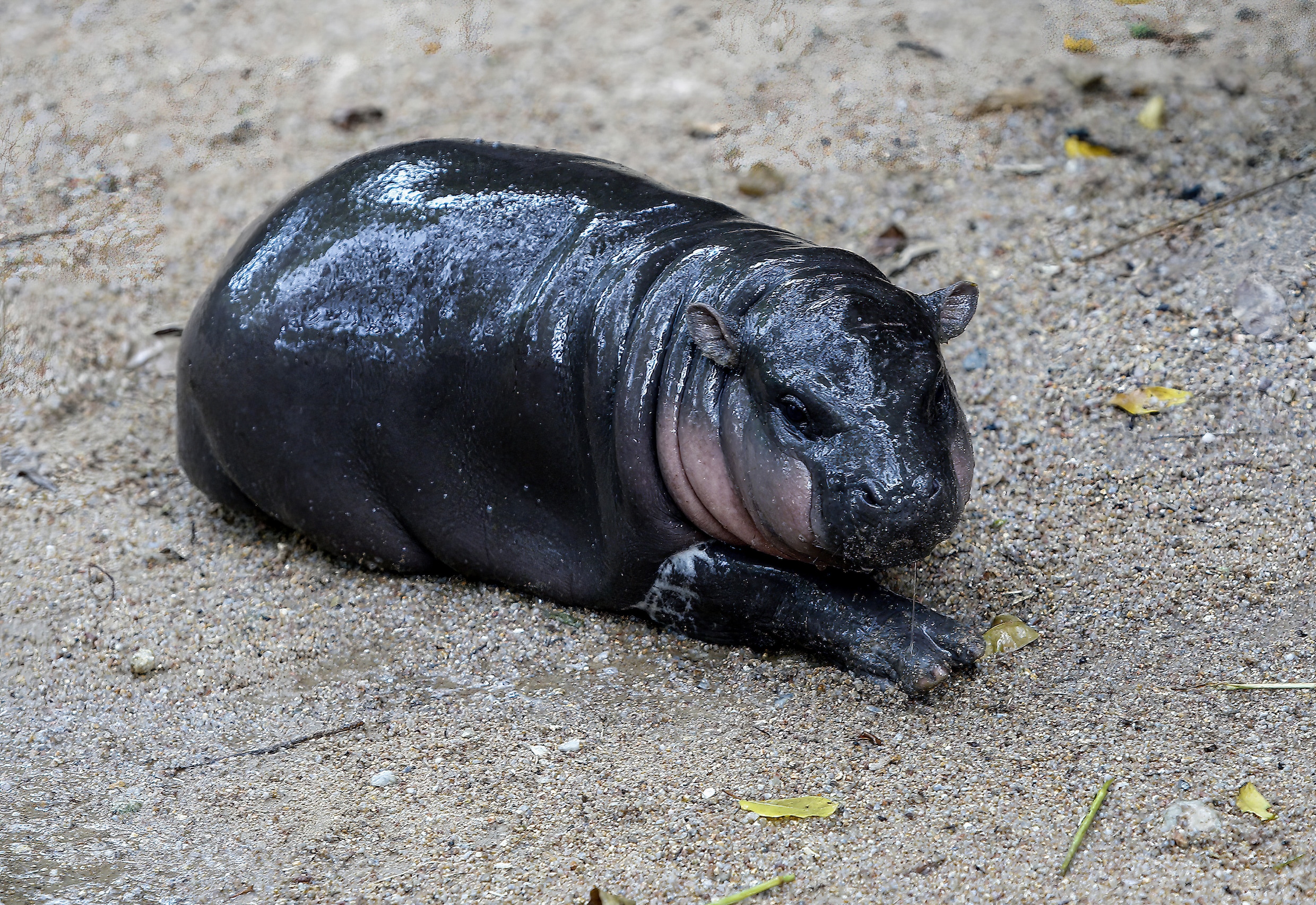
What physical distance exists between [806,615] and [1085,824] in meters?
1.22

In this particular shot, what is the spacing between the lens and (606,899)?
3.27m

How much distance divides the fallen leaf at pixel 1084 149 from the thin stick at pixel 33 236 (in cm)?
553

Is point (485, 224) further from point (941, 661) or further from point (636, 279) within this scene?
point (941, 661)

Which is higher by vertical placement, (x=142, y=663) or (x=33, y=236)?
(x=33, y=236)

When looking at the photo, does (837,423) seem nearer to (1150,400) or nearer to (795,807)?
(795,807)

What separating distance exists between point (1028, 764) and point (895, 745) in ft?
1.29

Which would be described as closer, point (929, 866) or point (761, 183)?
point (929, 866)

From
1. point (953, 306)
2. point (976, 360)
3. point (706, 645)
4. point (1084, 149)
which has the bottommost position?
point (706, 645)

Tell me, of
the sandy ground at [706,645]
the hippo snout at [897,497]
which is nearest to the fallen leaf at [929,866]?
the sandy ground at [706,645]

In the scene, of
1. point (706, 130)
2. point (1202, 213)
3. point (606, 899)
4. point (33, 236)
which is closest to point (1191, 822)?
point (606, 899)

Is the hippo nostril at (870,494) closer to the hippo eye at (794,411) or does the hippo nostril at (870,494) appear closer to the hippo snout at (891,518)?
the hippo snout at (891,518)

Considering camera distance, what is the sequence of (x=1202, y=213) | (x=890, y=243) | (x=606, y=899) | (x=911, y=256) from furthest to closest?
(x=890, y=243) → (x=911, y=256) → (x=1202, y=213) → (x=606, y=899)

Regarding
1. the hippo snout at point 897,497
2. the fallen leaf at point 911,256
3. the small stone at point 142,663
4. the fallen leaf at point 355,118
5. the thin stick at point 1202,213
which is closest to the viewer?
the hippo snout at point 897,497

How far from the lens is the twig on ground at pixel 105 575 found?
514 cm
